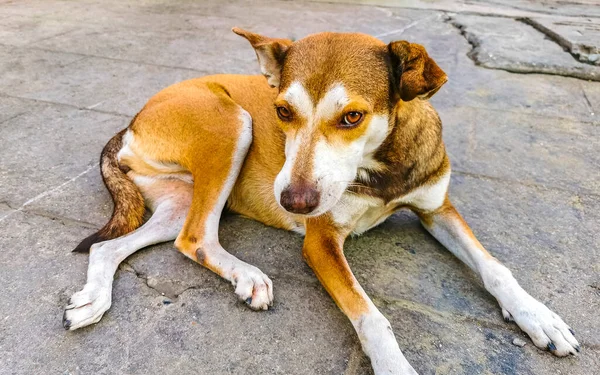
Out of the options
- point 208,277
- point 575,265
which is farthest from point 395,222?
point 208,277

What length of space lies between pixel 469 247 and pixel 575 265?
2.04 feet

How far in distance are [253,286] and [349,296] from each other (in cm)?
50

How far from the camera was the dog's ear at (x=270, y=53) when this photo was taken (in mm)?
2625

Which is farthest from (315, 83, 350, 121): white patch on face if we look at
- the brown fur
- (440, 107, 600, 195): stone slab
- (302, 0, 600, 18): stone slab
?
(302, 0, 600, 18): stone slab

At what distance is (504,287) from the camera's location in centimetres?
238

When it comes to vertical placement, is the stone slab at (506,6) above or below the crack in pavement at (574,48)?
above

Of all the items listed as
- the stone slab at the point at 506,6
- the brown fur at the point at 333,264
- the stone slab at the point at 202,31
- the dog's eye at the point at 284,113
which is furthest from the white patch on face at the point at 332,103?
the stone slab at the point at 506,6

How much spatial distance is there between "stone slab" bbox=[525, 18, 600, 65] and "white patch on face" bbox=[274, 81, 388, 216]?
16.4ft

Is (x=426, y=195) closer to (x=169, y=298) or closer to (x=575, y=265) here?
(x=575, y=265)

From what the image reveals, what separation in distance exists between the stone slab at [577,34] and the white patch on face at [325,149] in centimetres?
501

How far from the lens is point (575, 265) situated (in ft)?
8.79

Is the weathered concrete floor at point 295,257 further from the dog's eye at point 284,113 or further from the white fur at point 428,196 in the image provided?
the dog's eye at point 284,113

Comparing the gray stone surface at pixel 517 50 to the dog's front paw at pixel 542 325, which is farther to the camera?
the gray stone surface at pixel 517 50

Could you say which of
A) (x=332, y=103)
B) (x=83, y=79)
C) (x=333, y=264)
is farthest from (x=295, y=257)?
(x=83, y=79)
